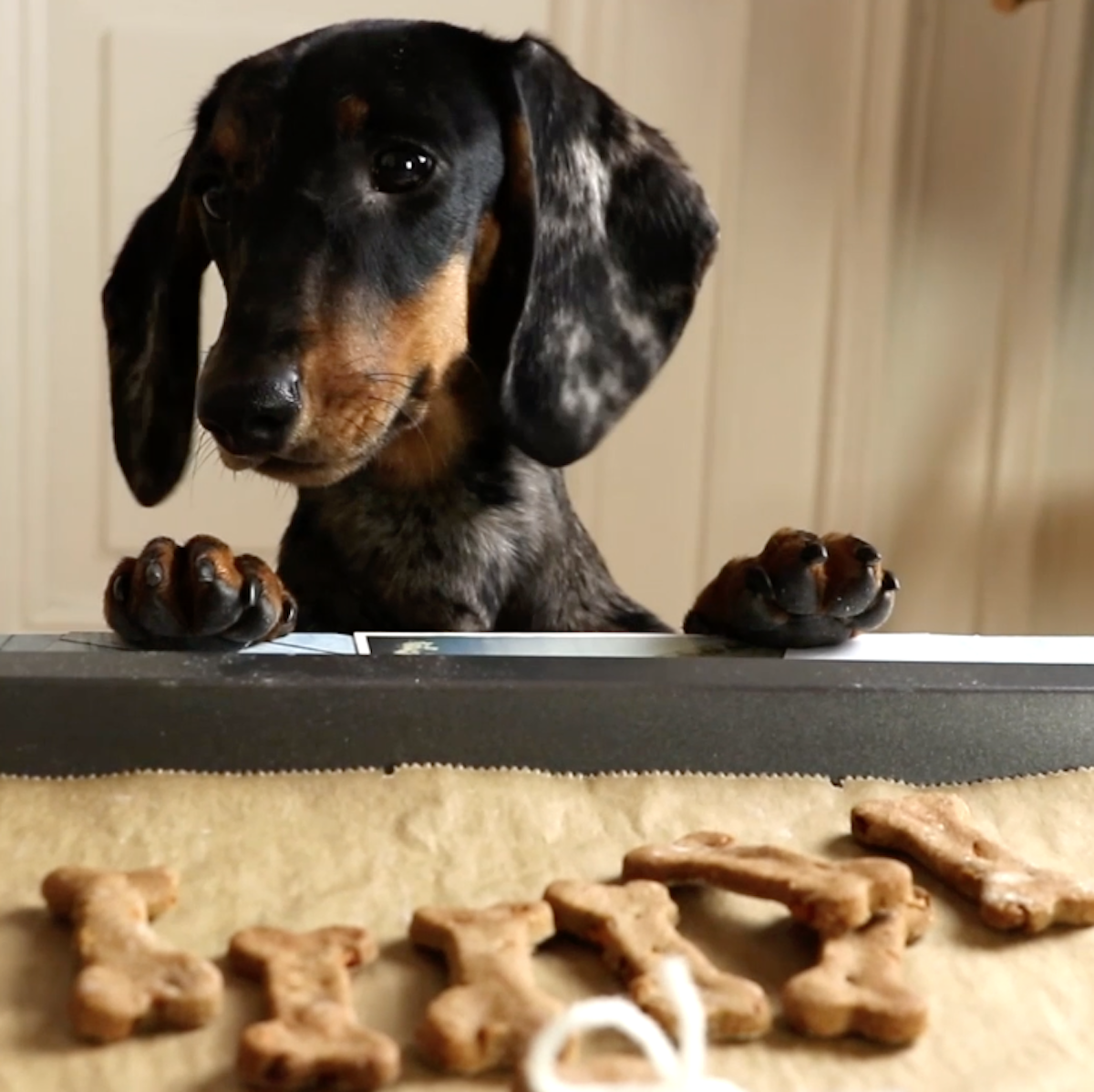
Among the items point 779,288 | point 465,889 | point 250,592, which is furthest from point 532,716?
point 779,288

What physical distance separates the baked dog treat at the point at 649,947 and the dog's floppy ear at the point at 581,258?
647mm

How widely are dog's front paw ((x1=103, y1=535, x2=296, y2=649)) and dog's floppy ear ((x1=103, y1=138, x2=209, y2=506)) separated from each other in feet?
1.42

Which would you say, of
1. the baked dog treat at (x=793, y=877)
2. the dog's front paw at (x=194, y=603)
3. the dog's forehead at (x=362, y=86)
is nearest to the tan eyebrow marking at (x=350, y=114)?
the dog's forehead at (x=362, y=86)

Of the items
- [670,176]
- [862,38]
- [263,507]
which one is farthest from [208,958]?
[862,38]

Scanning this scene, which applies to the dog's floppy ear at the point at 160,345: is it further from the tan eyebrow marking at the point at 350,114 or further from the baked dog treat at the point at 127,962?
the baked dog treat at the point at 127,962

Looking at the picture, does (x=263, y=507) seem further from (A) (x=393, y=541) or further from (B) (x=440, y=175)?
(B) (x=440, y=175)

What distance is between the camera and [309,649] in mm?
1033

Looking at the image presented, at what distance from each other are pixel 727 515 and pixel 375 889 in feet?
6.22

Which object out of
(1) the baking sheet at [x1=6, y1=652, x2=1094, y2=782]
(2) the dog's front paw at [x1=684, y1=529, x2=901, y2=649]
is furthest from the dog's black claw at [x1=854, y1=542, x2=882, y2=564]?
(1) the baking sheet at [x1=6, y1=652, x2=1094, y2=782]

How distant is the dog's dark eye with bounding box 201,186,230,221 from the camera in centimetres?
138

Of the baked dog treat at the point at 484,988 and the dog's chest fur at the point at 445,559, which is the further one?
the dog's chest fur at the point at 445,559

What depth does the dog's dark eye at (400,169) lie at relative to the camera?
1317 mm

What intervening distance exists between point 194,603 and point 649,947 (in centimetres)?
46

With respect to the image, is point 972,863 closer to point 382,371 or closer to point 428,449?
point 382,371
